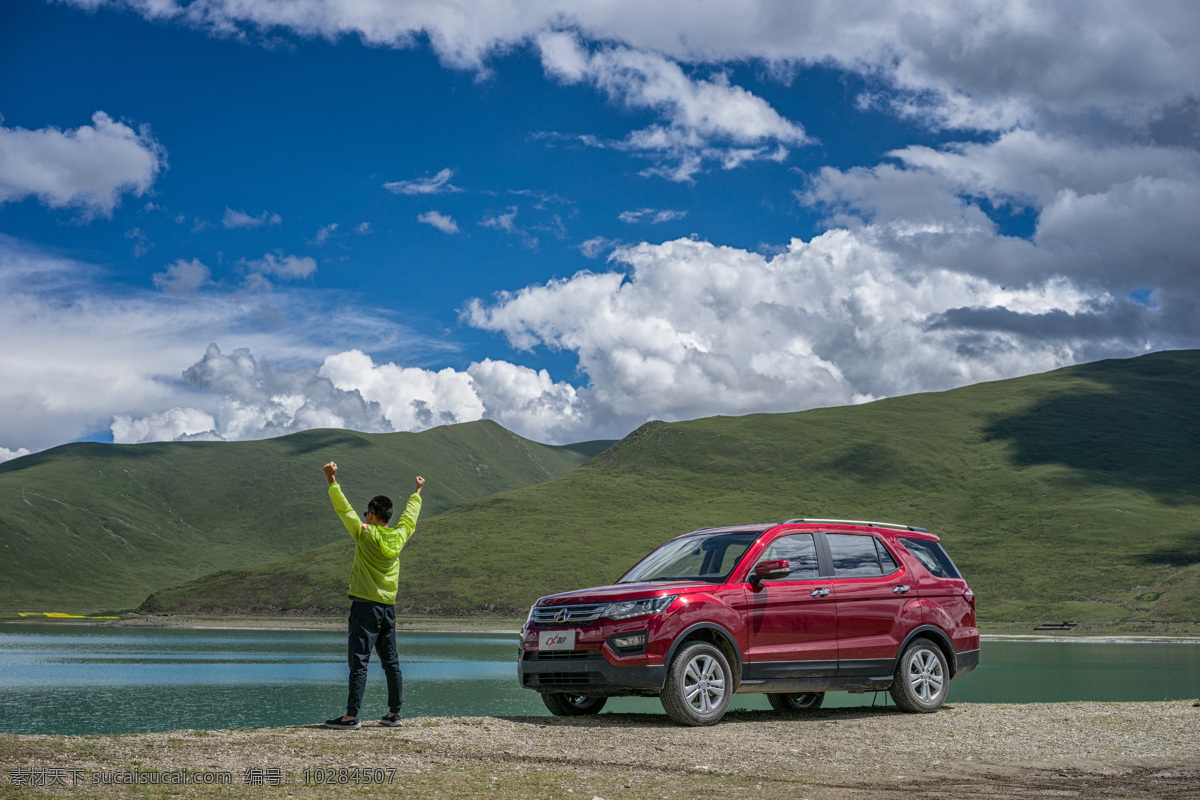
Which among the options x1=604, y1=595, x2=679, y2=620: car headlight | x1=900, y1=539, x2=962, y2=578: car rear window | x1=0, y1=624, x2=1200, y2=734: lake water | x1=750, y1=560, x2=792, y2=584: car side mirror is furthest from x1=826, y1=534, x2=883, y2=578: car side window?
x1=0, y1=624, x2=1200, y2=734: lake water

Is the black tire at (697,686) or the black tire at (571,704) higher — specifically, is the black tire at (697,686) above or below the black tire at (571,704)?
above

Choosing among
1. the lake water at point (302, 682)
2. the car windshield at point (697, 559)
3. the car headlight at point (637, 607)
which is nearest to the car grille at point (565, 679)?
the car headlight at point (637, 607)

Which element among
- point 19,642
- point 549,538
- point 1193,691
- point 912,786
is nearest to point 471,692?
point 1193,691

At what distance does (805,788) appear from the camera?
10.8 m

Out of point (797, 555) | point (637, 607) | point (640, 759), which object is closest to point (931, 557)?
point (797, 555)

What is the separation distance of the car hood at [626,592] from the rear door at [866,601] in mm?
2338

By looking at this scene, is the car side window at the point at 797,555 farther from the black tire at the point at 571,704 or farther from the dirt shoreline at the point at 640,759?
the black tire at the point at 571,704

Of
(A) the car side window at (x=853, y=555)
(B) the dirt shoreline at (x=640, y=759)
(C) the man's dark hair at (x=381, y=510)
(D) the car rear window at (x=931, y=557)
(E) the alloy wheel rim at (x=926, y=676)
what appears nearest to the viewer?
(B) the dirt shoreline at (x=640, y=759)

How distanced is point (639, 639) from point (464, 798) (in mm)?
4560

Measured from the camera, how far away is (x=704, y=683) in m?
14.2

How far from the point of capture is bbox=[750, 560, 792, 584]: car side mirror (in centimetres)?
1468

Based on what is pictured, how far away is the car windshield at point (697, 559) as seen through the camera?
51.0ft

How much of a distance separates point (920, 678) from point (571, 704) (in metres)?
5.38

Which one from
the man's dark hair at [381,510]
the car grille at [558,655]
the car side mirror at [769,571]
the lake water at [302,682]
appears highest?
the man's dark hair at [381,510]
